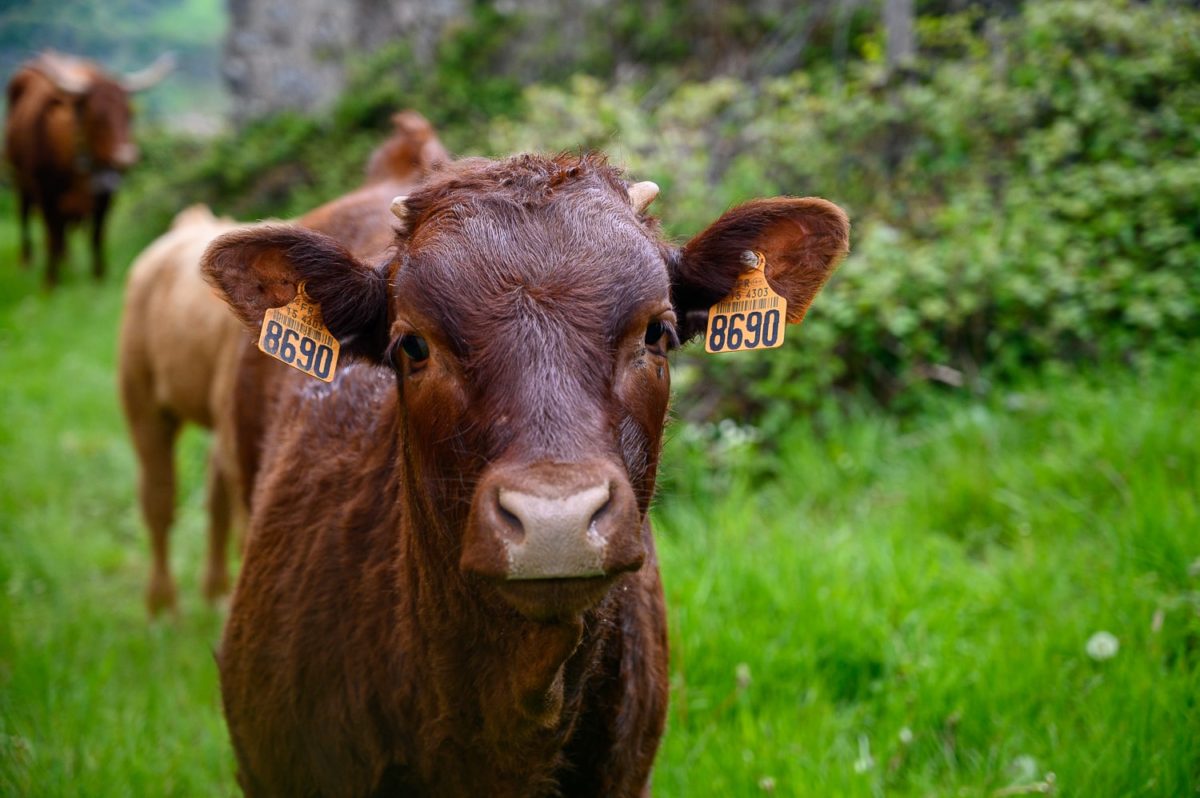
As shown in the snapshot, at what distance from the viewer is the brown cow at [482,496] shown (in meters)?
1.97

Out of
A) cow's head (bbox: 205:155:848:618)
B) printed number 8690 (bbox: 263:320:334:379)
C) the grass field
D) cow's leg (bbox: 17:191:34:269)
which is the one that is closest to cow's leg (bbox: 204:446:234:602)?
the grass field

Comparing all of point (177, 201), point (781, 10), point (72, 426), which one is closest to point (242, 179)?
point (177, 201)

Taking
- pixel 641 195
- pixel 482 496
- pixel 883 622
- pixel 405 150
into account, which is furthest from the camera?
pixel 405 150

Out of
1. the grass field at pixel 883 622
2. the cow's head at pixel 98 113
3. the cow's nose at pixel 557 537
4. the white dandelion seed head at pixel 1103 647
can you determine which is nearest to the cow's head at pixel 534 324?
the cow's nose at pixel 557 537

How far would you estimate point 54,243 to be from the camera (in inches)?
524

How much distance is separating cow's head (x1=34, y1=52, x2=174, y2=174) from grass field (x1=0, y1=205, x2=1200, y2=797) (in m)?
9.15

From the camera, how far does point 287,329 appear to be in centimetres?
258

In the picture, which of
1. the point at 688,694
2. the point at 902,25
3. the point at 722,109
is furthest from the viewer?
the point at 722,109

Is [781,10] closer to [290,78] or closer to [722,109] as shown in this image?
[722,109]

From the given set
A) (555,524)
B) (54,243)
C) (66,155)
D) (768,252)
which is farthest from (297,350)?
(66,155)

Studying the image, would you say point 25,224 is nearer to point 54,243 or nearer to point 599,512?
point 54,243

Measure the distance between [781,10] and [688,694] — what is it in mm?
7400

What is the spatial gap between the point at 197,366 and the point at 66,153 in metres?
10.1

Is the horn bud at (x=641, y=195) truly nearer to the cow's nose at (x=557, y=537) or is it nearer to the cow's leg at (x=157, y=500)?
the cow's nose at (x=557, y=537)
